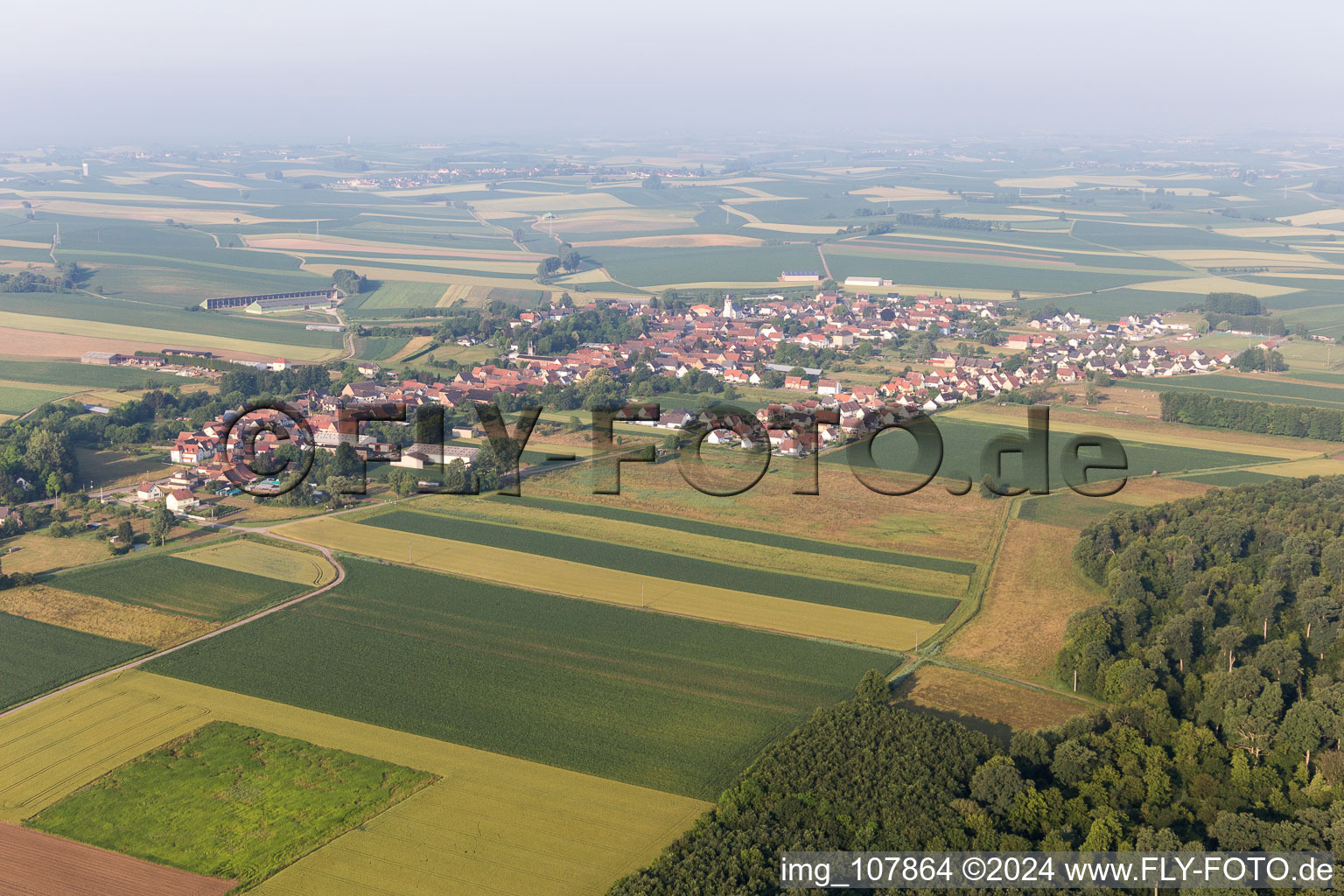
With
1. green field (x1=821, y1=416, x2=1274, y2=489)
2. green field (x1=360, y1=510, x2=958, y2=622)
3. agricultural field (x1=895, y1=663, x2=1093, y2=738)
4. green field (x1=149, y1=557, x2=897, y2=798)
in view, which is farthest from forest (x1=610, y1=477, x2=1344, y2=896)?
green field (x1=821, y1=416, x2=1274, y2=489)

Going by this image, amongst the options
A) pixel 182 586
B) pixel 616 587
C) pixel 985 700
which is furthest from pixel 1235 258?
pixel 182 586

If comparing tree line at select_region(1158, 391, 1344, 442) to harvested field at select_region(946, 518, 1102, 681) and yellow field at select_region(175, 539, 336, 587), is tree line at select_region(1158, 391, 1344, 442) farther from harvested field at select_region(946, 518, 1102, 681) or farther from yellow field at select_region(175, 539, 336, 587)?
yellow field at select_region(175, 539, 336, 587)

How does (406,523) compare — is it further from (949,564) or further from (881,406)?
(881,406)

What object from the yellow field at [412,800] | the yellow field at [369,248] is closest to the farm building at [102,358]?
the yellow field at [412,800]

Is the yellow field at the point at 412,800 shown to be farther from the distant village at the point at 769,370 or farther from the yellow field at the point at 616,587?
the distant village at the point at 769,370

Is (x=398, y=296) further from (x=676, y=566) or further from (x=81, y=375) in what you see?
(x=676, y=566)
